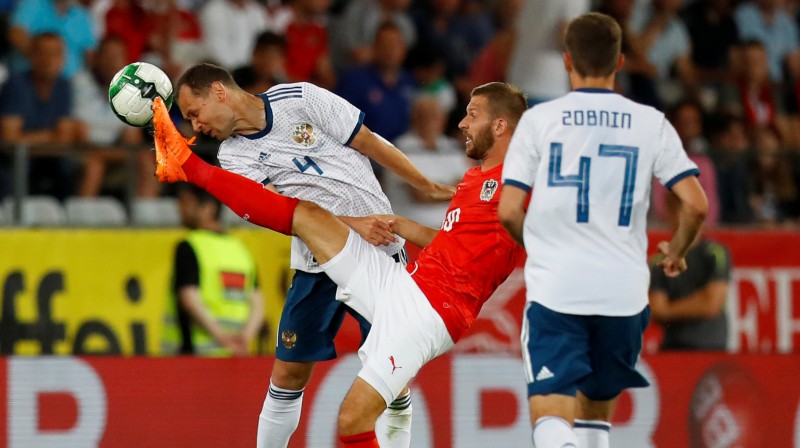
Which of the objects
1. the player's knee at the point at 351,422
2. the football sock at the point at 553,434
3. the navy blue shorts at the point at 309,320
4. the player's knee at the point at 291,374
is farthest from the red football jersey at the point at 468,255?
the player's knee at the point at 291,374

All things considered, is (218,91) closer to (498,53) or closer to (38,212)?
(38,212)

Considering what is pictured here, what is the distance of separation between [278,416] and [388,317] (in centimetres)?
109

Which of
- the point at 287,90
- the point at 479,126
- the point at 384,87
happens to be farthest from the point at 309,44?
the point at 479,126

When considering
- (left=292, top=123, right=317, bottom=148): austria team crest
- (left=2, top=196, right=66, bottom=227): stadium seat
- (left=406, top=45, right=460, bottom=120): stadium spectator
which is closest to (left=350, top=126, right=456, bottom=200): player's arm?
(left=292, top=123, right=317, bottom=148): austria team crest

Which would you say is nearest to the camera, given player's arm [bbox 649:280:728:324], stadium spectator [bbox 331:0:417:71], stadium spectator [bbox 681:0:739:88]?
player's arm [bbox 649:280:728:324]

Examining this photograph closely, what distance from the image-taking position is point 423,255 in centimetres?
566

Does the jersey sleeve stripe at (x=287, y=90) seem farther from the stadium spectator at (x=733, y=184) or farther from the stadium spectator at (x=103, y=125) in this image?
the stadium spectator at (x=733, y=184)

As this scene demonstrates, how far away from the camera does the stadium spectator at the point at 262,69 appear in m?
10.1

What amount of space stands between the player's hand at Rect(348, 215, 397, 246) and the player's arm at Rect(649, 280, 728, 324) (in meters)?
4.04

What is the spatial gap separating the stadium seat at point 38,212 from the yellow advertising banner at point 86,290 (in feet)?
0.52

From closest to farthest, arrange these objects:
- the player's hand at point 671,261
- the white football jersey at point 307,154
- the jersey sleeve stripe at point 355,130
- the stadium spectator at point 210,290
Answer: the player's hand at point 671,261, the white football jersey at point 307,154, the jersey sleeve stripe at point 355,130, the stadium spectator at point 210,290

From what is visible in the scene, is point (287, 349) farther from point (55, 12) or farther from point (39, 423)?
point (55, 12)

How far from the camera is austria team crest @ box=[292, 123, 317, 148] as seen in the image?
6.07m

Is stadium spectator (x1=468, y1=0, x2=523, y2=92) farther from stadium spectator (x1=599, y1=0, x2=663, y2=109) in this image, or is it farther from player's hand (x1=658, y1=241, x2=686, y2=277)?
player's hand (x1=658, y1=241, x2=686, y2=277)
